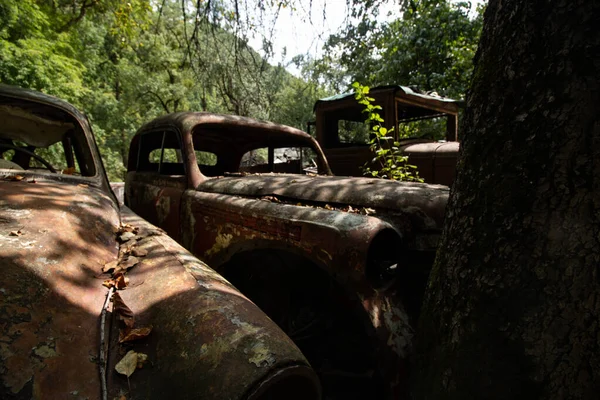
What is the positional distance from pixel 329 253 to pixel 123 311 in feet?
2.79

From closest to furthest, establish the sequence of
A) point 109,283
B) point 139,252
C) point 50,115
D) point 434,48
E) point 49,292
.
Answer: point 49,292 → point 109,283 → point 139,252 → point 50,115 → point 434,48

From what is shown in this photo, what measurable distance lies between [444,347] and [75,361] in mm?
1097

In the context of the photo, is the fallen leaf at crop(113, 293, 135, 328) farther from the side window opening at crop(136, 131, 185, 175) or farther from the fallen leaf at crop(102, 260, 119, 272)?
the side window opening at crop(136, 131, 185, 175)

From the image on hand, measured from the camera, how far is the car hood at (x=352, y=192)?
183cm

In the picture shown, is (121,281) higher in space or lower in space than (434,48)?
lower

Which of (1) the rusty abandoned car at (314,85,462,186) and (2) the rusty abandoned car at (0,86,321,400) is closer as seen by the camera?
(2) the rusty abandoned car at (0,86,321,400)

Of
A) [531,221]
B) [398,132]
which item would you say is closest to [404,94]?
[398,132]

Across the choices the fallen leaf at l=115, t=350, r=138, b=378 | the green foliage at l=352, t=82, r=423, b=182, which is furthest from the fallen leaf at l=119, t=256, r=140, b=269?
the green foliage at l=352, t=82, r=423, b=182

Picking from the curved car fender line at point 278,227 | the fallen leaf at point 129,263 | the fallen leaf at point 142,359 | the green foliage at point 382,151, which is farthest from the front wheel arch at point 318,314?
the green foliage at point 382,151

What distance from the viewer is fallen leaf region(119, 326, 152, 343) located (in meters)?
1.02

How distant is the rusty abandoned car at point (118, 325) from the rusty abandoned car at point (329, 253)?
1.81 feet

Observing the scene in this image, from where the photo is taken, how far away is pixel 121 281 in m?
1.29

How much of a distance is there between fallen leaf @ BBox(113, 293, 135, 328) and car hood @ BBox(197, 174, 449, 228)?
47.9 inches

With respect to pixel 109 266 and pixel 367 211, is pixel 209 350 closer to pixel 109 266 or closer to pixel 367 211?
pixel 109 266
